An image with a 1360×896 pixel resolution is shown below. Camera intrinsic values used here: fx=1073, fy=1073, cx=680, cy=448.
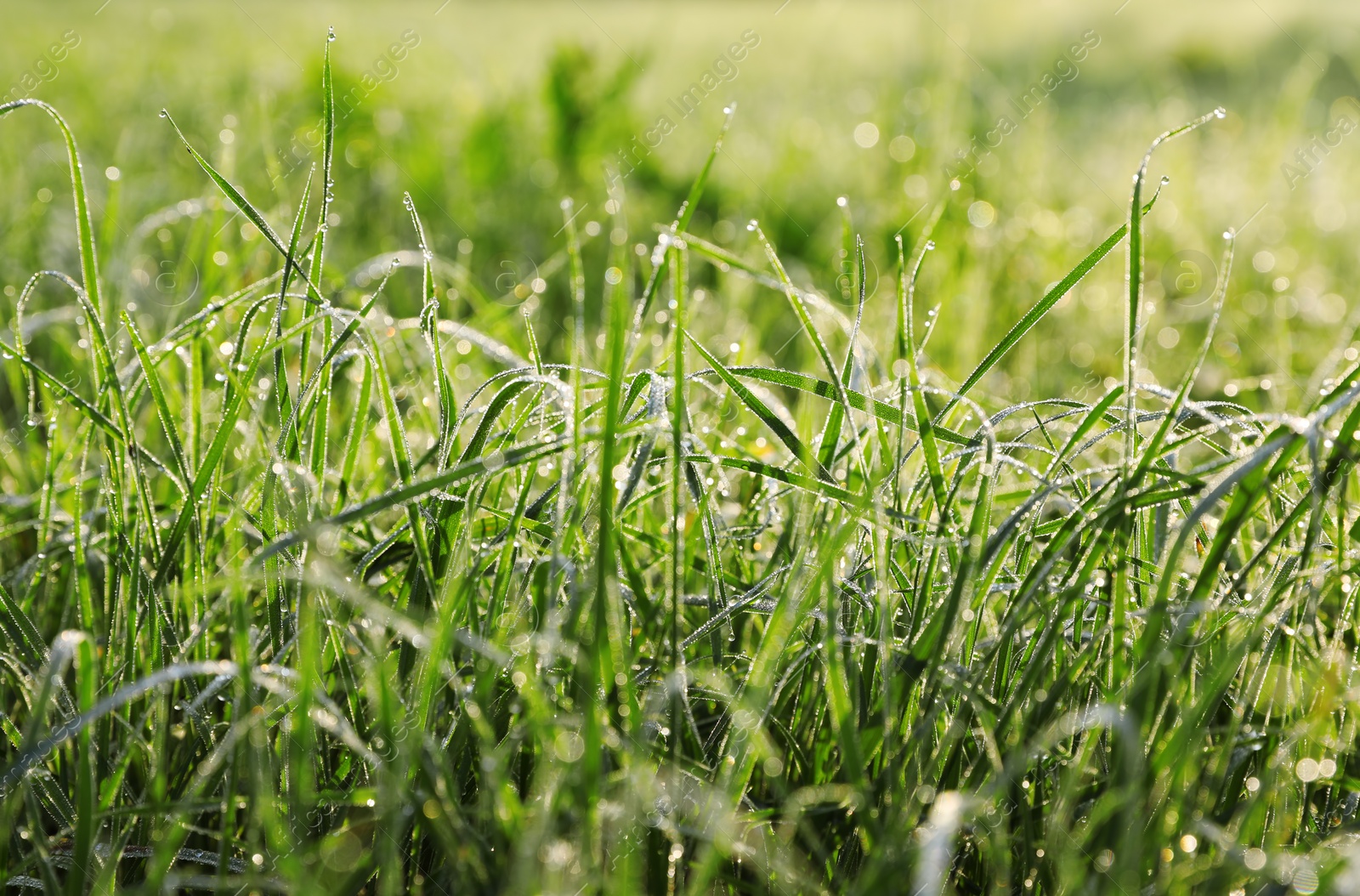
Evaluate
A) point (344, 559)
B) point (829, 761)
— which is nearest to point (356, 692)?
point (344, 559)

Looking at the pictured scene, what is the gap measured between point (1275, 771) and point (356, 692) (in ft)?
2.02

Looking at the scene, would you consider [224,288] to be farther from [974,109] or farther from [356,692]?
[974,109]

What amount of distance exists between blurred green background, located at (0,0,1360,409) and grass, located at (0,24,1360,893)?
0.97 feet

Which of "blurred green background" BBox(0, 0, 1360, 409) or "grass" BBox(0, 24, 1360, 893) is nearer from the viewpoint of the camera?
"grass" BBox(0, 24, 1360, 893)

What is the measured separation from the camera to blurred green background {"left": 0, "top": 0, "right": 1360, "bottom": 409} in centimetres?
187

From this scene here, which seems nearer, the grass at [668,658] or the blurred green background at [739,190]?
the grass at [668,658]

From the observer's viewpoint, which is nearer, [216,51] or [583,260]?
[583,260]

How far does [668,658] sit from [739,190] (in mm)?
1993

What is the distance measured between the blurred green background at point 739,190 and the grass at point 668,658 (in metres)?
0.30

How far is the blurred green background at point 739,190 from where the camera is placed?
1.87m

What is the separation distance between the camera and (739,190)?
8.74 feet

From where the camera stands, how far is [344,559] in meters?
0.94

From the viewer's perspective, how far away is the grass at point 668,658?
0.65m

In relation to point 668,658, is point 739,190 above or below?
above
